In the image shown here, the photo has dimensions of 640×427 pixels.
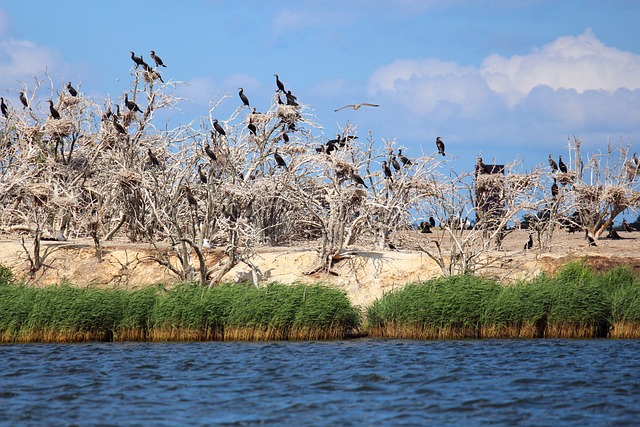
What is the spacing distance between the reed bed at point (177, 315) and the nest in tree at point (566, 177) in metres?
13.1

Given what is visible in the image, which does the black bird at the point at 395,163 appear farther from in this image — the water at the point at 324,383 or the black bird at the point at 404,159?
the water at the point at 324,383

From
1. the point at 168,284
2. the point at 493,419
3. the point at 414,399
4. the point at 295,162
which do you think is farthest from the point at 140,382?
the point at 295,162

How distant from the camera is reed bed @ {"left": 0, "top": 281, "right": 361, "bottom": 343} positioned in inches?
798

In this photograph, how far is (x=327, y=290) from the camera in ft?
67.7

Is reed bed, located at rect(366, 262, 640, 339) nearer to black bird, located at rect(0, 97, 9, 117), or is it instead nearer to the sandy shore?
the sandy shore

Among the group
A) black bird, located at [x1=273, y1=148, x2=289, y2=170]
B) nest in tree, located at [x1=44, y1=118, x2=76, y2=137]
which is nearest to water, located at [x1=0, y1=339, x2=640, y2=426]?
black bird, located at [x1=273, y1=148, x2=289, y2=170]

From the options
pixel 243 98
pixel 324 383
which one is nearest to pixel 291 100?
pixel 243 98

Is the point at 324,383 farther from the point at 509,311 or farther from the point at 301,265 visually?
the point at 301,265

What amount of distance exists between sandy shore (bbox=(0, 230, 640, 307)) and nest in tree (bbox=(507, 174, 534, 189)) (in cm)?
192

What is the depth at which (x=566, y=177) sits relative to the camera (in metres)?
31.2

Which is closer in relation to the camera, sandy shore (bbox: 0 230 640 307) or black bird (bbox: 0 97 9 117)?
sandy shore (bbox: 0 230 640 307)

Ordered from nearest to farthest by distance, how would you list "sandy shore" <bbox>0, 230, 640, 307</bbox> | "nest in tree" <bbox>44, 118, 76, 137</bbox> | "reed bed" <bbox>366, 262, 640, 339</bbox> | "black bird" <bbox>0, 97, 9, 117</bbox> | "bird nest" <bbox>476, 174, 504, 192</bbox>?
"reed bed" <bbox>366, 262, 640, 339</bbox> → "sandy shore" <bbox>0, 230, 640, 307</bbox> → "bird nest" <bbox>476, 174, 504, 192</bbox> → "nest in tree" <bbox>44, 118, 76, 137</bbox> → "black bird" <bbox>0, 97, 9, 117</bbox>

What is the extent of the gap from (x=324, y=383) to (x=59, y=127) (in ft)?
49.9

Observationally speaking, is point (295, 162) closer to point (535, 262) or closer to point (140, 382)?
point (535, 262)
